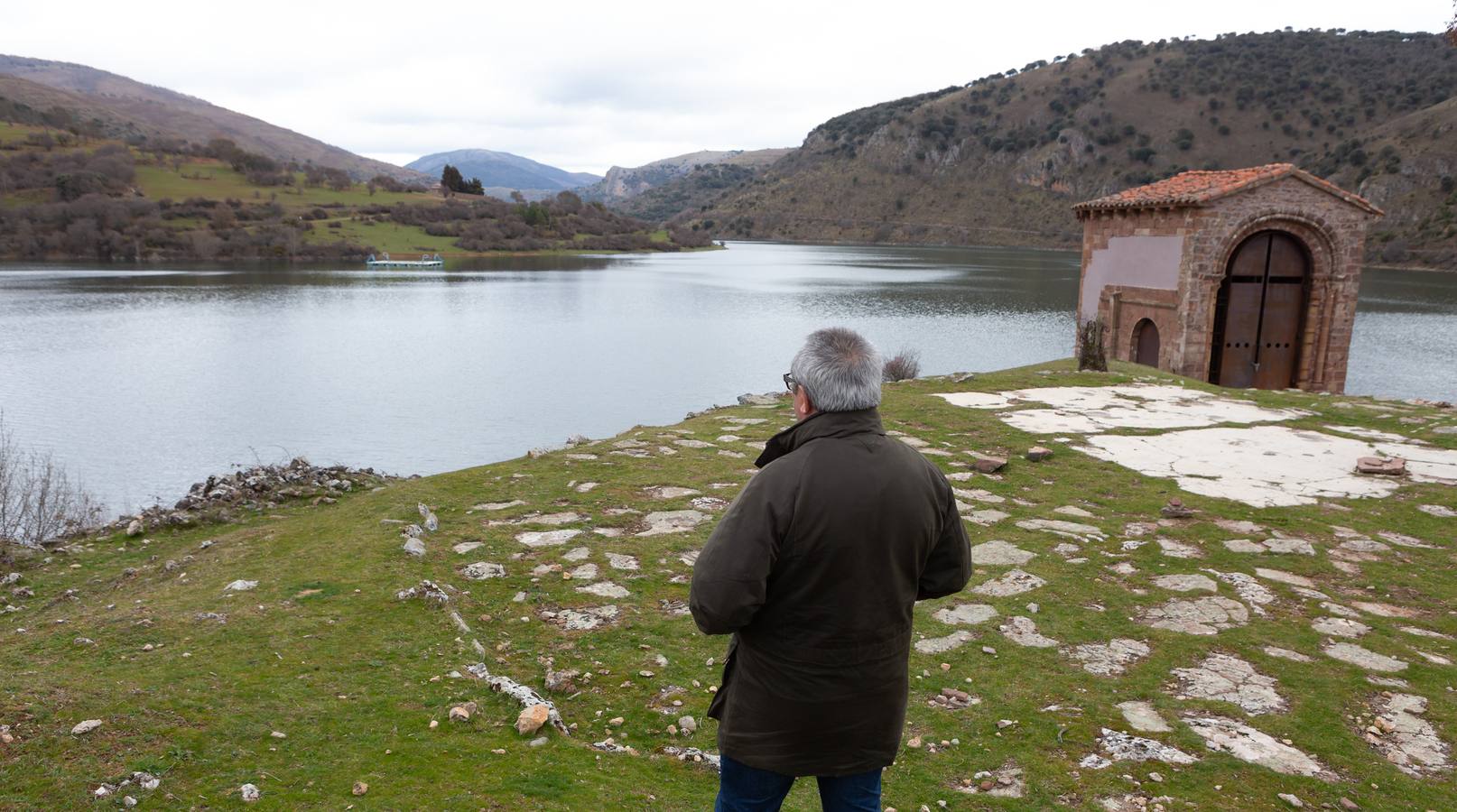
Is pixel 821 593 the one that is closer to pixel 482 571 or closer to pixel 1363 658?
pixel 482 571

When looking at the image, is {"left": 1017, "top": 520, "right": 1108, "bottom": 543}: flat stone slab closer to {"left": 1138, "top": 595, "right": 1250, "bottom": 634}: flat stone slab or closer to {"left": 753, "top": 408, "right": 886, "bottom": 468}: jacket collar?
{"left": 1138, "top": 595, "right": 1250, "bottom": 634}: flat stone slab

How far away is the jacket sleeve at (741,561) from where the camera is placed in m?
2.29

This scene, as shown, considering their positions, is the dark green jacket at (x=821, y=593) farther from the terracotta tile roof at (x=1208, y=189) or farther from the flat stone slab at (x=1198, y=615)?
the terracotta tile roof at (x=1208, y=189)


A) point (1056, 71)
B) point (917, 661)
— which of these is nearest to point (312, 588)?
point (917, 661)

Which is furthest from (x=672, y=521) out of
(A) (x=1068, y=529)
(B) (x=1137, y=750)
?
(B) (x=1137, y=750)

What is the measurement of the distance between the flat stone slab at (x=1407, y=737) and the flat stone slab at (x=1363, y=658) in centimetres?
31

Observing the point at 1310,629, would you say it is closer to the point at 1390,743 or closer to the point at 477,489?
the point at 1390,743

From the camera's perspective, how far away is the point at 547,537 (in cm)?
636

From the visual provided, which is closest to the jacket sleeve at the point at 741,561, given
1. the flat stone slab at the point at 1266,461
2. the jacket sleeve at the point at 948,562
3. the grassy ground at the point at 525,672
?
the jacket sleeve at the point at 948,562

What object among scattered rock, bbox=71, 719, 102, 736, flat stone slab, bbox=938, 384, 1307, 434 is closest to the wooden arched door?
flat stone slab, bbox=938, 384, 1307, 434

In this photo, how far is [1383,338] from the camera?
31859 millimetres

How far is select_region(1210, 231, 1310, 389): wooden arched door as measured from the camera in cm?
1734

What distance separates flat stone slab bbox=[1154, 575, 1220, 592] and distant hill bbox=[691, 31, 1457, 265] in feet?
261

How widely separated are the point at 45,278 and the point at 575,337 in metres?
43.3
